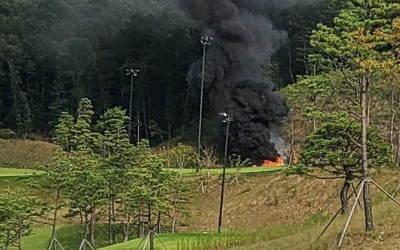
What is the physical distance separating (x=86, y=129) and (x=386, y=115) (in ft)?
55.1

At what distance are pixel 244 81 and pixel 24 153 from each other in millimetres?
17535

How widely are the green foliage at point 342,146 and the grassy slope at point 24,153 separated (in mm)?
33076

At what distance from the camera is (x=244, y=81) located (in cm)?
4912

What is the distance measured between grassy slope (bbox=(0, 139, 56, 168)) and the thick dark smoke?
42.1 ft

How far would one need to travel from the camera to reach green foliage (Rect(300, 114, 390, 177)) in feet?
55.7

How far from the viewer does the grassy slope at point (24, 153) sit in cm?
5000

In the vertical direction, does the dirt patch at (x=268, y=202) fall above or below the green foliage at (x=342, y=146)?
below

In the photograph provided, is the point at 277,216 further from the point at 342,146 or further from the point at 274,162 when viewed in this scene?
the point at 274,162

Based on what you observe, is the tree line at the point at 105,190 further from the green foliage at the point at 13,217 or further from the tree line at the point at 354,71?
the tree line at the point at 354,71

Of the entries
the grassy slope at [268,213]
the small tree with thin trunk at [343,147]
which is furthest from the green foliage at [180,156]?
the small tree with thin trunk at [343,147]

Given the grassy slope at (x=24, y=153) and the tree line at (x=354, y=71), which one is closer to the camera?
the tree line at (x=354, y=71)

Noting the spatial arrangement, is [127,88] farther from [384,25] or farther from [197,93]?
[384,25]

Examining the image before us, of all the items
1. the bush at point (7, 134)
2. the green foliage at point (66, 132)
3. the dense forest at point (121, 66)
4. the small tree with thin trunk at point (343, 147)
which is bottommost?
the small tree with thin trunk at point (343, 147)

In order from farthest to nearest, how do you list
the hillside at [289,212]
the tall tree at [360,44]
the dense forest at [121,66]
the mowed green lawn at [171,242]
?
the dense forest at [121,66], the mowed green lawn at [171,242], the hillside at [289,212], the tall tree at [360,44]
